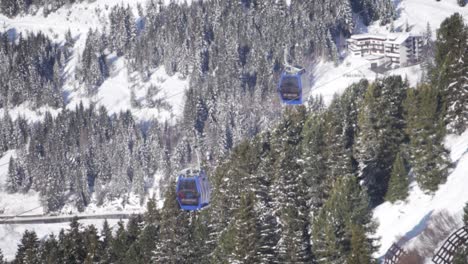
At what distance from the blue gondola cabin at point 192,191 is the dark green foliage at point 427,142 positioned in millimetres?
14875

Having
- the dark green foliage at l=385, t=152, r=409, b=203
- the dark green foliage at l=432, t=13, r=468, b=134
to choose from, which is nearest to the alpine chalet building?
the dark green foliage at l=432, t=13, r=468, b=134

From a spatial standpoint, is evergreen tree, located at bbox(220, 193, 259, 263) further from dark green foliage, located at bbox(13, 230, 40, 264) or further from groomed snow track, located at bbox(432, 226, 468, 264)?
dark green foliage, located at bbox(13, 230, 40, 264)

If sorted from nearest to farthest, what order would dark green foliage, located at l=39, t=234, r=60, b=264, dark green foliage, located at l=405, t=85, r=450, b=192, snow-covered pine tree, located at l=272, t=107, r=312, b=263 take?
snow-covered pine tree, located at l=272, t=107, r=312, b=263 → dark green foliage, located at l=405, t=85, r=450, b=192 → dark green foliage, located at l=39, t=234, r=60, b=264

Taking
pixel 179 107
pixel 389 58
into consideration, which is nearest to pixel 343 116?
pixel 389 58

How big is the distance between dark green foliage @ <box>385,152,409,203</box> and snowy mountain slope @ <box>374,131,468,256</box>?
1.68 feet

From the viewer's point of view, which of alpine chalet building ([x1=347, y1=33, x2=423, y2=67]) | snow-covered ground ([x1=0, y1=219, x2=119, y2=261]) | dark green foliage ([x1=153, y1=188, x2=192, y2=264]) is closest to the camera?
dark green foliage ([x1=153, y1=188, x2=192, y2=264])

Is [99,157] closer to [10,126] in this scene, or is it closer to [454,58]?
[10,126]

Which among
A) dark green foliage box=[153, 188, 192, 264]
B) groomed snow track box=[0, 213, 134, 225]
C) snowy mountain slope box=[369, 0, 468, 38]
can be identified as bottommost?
groomed snow track box=[0, 213, 134, 225]

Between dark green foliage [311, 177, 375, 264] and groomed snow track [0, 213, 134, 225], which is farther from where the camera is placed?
groomed snow track [0, 213, 134, 225]

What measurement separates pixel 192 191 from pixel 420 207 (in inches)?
604

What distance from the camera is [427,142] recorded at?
5822cm

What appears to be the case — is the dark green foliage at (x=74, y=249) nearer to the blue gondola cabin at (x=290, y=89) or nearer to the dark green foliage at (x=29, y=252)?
the dark green foliage at (x=29, y=252)

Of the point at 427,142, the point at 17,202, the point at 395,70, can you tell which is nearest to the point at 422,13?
the point at 395,70

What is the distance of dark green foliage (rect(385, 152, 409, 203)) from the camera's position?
58281 millimetres
